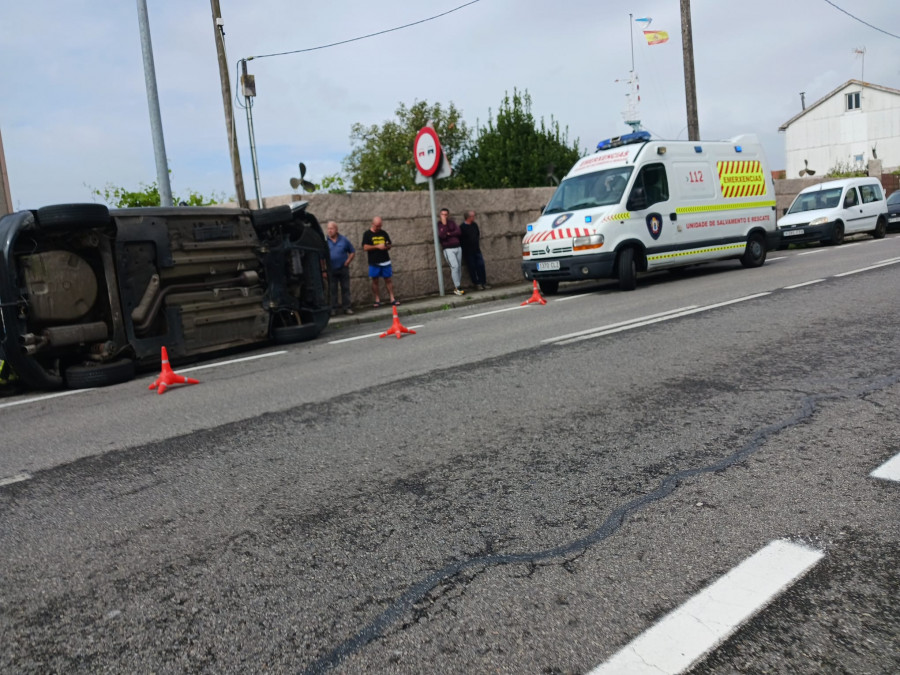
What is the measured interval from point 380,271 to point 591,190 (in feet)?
13.8

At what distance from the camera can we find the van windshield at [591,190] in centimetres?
1274

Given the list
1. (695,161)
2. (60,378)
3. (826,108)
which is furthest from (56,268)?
(826,108)

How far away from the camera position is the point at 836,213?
20.6 metres

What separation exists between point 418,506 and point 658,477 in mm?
1203

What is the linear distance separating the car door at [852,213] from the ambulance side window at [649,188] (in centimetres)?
1070

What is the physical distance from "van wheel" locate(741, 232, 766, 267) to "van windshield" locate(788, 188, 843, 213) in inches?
291

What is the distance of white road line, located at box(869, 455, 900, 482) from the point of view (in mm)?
3412

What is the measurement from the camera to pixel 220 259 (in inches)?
371

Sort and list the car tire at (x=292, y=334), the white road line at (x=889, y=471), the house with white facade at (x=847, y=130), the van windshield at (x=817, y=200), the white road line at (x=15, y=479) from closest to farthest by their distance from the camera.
Result: the white road line at (x=889, y=471), the white road line at (x=15, y=479), the car tire at (x=292, y=334), the van windshield at (x=817, y=200), the house with white facade at (x=847, y=130)

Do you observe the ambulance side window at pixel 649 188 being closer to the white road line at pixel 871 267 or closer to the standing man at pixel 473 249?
the white road line at pixel 871 267

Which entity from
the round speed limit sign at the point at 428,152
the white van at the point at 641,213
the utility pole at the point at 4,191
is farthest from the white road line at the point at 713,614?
the utility pole at the point at 4,191

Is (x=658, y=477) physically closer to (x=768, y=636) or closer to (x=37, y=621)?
(x=768, y=636)

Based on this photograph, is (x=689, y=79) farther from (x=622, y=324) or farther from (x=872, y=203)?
(x=622, y=324)

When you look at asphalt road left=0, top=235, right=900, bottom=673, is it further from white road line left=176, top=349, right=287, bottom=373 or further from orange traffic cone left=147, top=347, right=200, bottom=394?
white road line left=176, top=349, right=287, bottom=373
